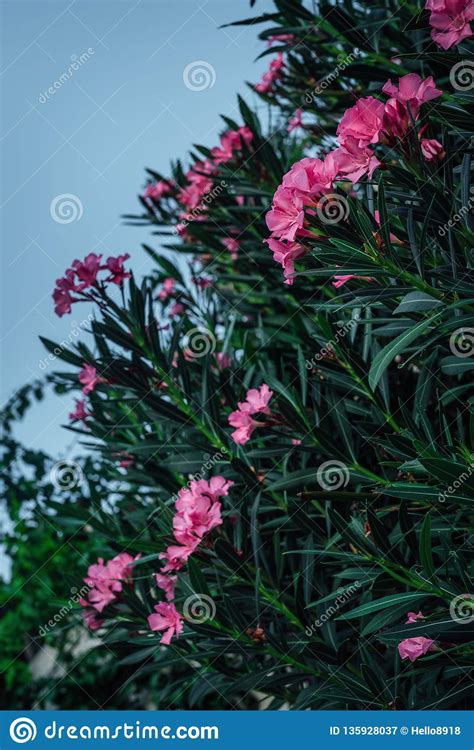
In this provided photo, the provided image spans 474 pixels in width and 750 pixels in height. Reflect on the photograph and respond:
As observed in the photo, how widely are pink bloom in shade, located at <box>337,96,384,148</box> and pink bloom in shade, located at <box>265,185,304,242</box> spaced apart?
0.40ft

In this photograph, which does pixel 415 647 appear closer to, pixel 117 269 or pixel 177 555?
pixel 177 555

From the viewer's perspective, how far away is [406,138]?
3.70 ft

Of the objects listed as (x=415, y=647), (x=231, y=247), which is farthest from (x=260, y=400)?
(x=231, y=247)

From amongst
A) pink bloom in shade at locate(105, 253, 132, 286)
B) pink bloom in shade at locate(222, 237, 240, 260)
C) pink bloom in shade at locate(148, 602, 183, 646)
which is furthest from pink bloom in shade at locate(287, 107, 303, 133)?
pink bloom in shade at locate(148, 602, 183, 646)

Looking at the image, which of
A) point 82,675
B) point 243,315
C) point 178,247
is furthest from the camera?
point 82,675

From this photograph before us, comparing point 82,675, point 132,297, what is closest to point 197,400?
point 132,297

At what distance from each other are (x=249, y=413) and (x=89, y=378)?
19.8 inches

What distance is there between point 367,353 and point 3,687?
9.96 ft

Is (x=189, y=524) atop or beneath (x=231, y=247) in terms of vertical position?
beneath

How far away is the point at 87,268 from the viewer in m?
1.69

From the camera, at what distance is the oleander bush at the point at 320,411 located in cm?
115

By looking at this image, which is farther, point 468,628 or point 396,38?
point 396,38

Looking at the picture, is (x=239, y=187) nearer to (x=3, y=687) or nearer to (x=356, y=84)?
(x=356, y=84)

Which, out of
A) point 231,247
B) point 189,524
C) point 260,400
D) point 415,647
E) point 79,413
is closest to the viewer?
point 415,647
